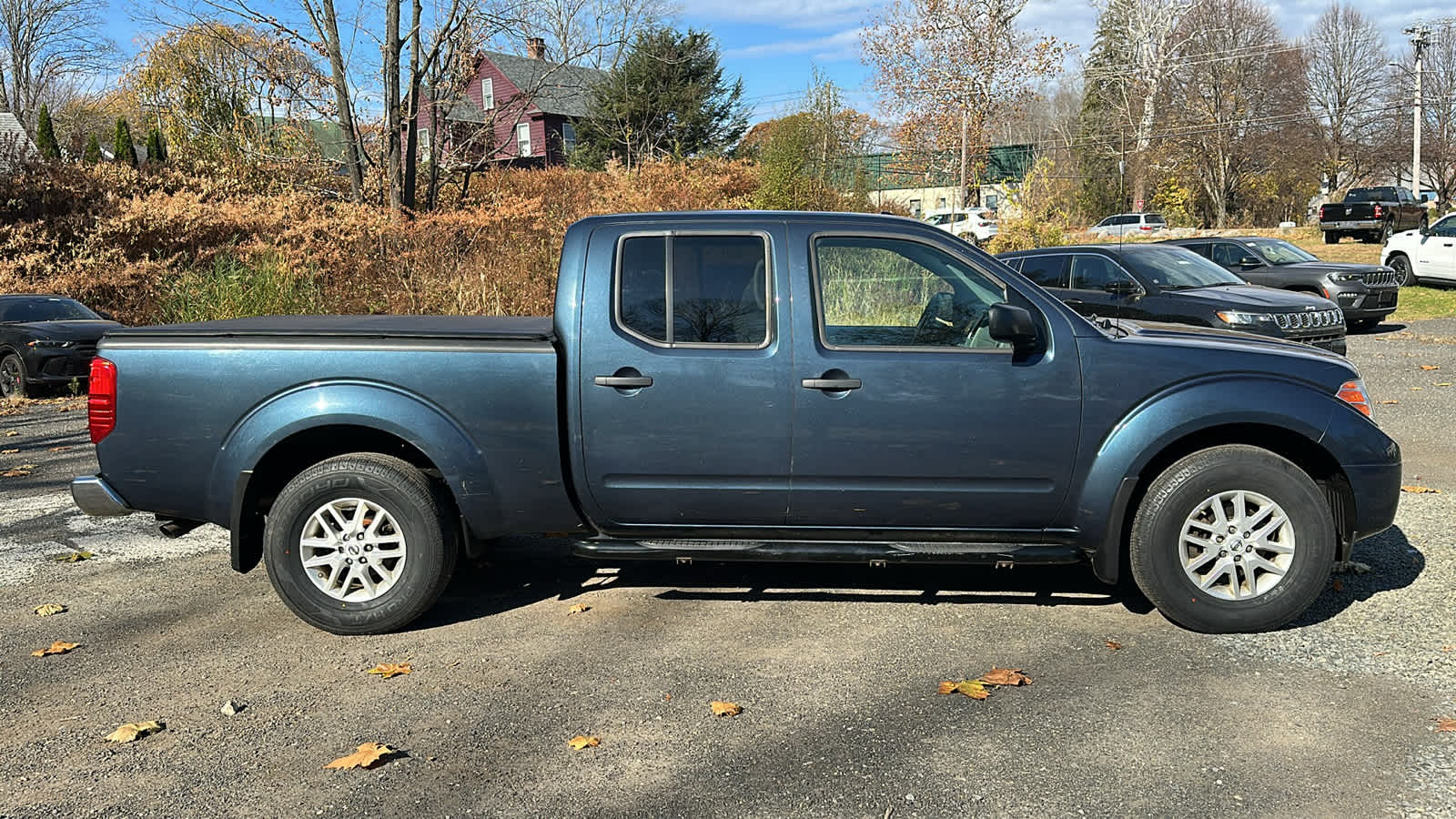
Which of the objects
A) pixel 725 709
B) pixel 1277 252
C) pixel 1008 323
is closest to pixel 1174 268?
pixel 1277 252

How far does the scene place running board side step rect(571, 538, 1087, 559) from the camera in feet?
15.6

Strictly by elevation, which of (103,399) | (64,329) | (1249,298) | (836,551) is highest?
(1249,298)

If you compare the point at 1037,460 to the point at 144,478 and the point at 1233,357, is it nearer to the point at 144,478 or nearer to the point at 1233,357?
the point at 1233,357

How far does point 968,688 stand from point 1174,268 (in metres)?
9.99

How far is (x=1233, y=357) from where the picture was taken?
4.74 metres

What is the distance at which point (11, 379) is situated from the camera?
13.8 m

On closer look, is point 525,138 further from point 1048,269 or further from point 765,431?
point 765,431

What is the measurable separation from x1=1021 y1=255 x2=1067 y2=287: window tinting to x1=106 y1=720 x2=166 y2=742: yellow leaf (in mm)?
11240

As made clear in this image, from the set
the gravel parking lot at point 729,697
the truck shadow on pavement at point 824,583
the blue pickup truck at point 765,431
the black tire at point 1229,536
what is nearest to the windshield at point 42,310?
the gravel parking lot at point 729,697

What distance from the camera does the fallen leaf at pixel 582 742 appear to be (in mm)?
3770

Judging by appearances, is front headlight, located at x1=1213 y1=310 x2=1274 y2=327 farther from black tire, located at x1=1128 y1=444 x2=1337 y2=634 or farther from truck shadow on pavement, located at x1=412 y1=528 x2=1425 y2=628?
black tire, located at x1=1128 y1=444 x2=1337 y2=634

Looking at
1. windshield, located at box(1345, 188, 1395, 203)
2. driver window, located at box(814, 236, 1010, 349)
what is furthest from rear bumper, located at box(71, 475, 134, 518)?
windshield, located at box(1345, 188, 1395, 203)

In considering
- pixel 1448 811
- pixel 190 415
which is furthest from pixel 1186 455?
pixel 190 415

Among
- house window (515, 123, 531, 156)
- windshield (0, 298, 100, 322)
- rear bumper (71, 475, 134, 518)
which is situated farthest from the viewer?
house window (515, 123, 531, 156)
